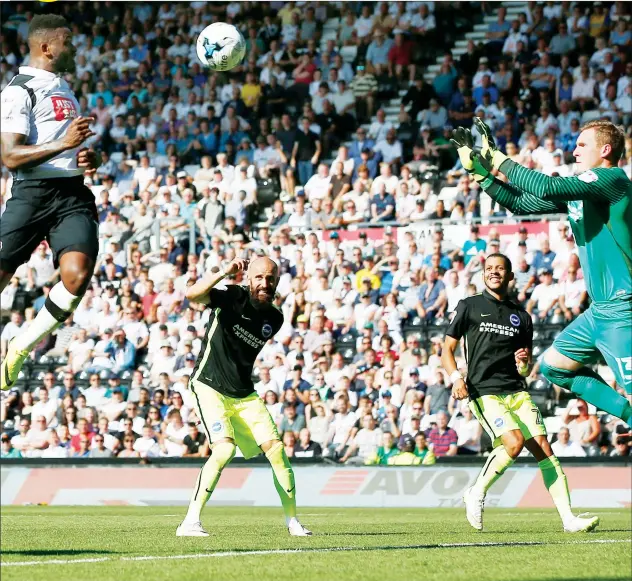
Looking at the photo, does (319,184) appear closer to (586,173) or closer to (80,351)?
(80,351)

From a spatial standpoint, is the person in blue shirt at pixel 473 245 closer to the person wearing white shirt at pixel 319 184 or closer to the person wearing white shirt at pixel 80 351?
the person wearing white shirt at pixel 319 184

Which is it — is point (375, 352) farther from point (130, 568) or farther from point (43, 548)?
point (130, 568)

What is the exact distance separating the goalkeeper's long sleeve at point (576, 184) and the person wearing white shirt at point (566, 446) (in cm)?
1007

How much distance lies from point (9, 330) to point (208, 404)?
582 inches

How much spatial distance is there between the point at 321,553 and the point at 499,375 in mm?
3813

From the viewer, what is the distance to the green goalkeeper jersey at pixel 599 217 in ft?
27.3

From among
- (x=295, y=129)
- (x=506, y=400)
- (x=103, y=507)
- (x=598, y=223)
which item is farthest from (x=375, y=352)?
(x=598, y=223)

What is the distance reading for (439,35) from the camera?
27.2m

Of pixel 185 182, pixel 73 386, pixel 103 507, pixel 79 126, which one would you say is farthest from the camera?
pixel 185 182

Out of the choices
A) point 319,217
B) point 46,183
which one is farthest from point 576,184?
point 319,217

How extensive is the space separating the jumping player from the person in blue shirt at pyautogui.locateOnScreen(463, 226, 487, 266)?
1321cm

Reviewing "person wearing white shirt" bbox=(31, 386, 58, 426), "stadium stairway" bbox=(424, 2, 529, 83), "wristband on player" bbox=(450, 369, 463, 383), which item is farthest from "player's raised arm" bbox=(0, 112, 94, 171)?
"stadium stairway" bbox=(424, 2, 529, 83)

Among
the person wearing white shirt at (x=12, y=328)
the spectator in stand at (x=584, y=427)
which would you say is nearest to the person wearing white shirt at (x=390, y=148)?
the person wearing white shirt at (x=12, y=328)

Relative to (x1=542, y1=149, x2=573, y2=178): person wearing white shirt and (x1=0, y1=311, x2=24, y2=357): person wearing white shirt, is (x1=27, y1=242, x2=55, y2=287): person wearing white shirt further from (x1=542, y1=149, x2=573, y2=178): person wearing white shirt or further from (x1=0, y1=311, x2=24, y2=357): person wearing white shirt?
(x1=542, y1=149, x2=573, y2=178): person wearing white shirt
